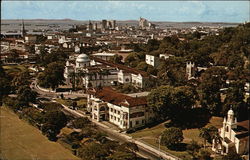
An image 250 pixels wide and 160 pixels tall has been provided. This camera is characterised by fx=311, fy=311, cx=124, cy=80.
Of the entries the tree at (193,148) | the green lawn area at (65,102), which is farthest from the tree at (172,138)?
the green lawn area at (65,102)

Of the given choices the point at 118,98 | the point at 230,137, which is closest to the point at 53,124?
the point at 118,98

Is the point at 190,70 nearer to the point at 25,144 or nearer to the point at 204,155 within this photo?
the point at 204,155

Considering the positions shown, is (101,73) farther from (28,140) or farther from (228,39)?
(228,39)

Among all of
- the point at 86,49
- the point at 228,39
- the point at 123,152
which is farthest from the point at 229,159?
the point at 86,49

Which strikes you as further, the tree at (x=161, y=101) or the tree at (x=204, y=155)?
the tree at (x=161, y=101)

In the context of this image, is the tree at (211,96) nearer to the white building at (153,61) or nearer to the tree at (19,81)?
the white building at (153,61)

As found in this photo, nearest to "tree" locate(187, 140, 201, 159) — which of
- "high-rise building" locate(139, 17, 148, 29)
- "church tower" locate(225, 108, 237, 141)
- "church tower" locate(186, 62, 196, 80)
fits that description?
"church tower" locate(225, 108, 237, 141)
